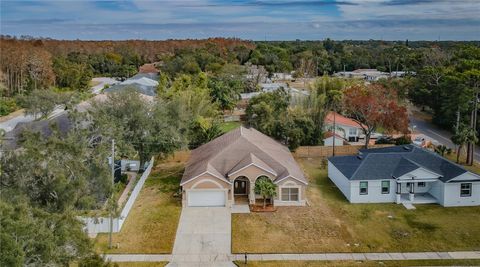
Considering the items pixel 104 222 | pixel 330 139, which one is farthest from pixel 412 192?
pixel 104 222

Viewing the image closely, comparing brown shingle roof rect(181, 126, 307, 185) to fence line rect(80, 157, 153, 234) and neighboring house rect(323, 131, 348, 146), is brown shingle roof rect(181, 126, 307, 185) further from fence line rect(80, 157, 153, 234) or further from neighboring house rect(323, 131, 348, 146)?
neighboring house rect(323, 131, 348, 146)

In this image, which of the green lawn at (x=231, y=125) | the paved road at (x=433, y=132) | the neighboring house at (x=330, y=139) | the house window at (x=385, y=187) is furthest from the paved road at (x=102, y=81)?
the house window at (x=385, y=187)

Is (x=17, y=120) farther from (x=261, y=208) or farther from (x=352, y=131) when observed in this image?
(x=261, y=208)

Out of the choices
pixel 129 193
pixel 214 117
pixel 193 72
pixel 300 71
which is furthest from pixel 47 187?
pixel 300 71

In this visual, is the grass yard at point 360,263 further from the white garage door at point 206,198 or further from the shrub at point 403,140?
the shrub at point 403,140

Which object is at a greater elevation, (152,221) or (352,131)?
(352,131)

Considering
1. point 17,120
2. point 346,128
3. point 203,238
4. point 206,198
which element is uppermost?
point 346,128
